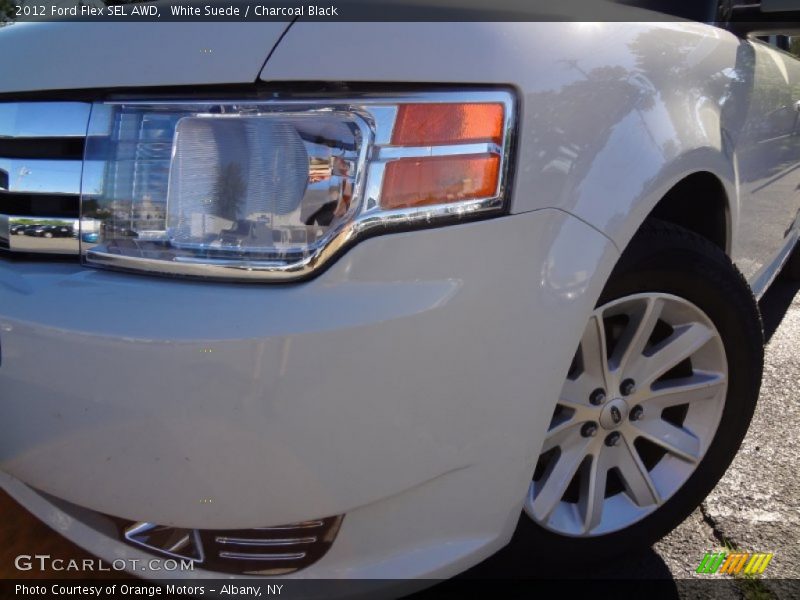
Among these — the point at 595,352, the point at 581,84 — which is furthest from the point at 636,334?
the point at 581,84

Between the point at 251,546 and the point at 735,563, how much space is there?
132 cm

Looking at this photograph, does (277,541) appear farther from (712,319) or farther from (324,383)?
(712,319)

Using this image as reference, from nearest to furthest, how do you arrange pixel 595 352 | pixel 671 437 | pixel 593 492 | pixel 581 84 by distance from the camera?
1. pixel 581 84
2. pixel 595 352
3. pixel 593 492
4. pixel 671 437

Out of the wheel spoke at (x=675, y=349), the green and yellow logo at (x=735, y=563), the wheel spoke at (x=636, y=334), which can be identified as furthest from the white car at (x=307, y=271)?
the green and yellow logo at (x=735, y=563)

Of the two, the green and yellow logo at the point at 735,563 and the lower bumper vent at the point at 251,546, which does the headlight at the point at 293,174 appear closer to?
the lower bumper vent at the point at 251,546

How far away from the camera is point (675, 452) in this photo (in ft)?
6.23

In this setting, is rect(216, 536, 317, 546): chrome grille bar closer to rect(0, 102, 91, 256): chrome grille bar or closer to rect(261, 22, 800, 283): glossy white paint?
rect(0, 102, 91, 256): chrome grille bar

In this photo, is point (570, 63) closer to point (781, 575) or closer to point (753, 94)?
point (753, 94)

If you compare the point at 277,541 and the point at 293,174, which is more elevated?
the point at 293,174

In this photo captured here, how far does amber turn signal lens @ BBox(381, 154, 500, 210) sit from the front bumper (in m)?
0.06

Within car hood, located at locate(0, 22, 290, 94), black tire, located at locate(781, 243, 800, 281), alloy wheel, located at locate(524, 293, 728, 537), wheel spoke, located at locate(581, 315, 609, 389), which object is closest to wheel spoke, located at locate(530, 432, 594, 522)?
alloy wheel, located at locate(524, 293, 728, 537)

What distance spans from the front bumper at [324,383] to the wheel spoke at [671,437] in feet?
1.78

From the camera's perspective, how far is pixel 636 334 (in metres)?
1.74

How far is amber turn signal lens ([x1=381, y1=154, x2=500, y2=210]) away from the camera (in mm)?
1290
